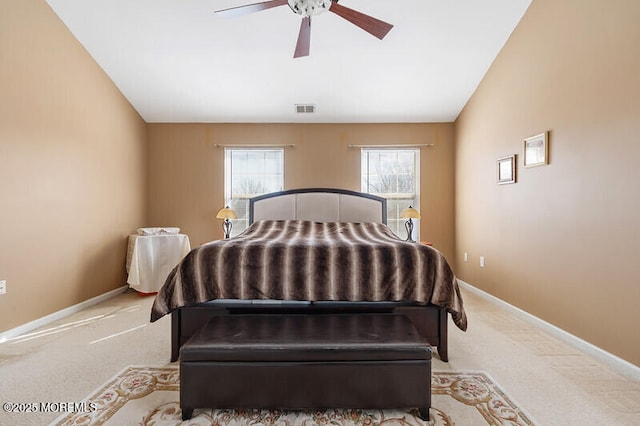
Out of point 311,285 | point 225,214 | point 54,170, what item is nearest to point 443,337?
point 311,285

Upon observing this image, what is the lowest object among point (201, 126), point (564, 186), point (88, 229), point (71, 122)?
point (88, 229)

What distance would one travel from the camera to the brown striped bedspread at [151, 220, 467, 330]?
7.17 feet

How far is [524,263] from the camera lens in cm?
317

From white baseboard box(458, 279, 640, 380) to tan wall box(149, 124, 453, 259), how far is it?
1595 mm

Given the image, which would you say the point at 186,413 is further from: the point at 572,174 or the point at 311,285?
the point at 572,174

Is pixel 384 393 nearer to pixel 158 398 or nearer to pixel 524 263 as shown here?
pixel 158 398

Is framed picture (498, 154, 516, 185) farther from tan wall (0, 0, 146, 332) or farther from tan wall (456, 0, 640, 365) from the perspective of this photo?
tan wall (0, 0, 146, 332)

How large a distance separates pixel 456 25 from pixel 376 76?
993 millimetres

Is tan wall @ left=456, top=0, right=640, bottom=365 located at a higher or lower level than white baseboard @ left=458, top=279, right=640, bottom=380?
higher

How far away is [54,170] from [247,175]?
2299 millimetres

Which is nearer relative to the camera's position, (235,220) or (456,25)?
(456,25)

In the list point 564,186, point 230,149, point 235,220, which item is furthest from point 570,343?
point 230,149

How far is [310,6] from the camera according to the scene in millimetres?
2203

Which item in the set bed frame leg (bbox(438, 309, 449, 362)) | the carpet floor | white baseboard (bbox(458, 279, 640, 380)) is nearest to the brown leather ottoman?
the carpet floor
